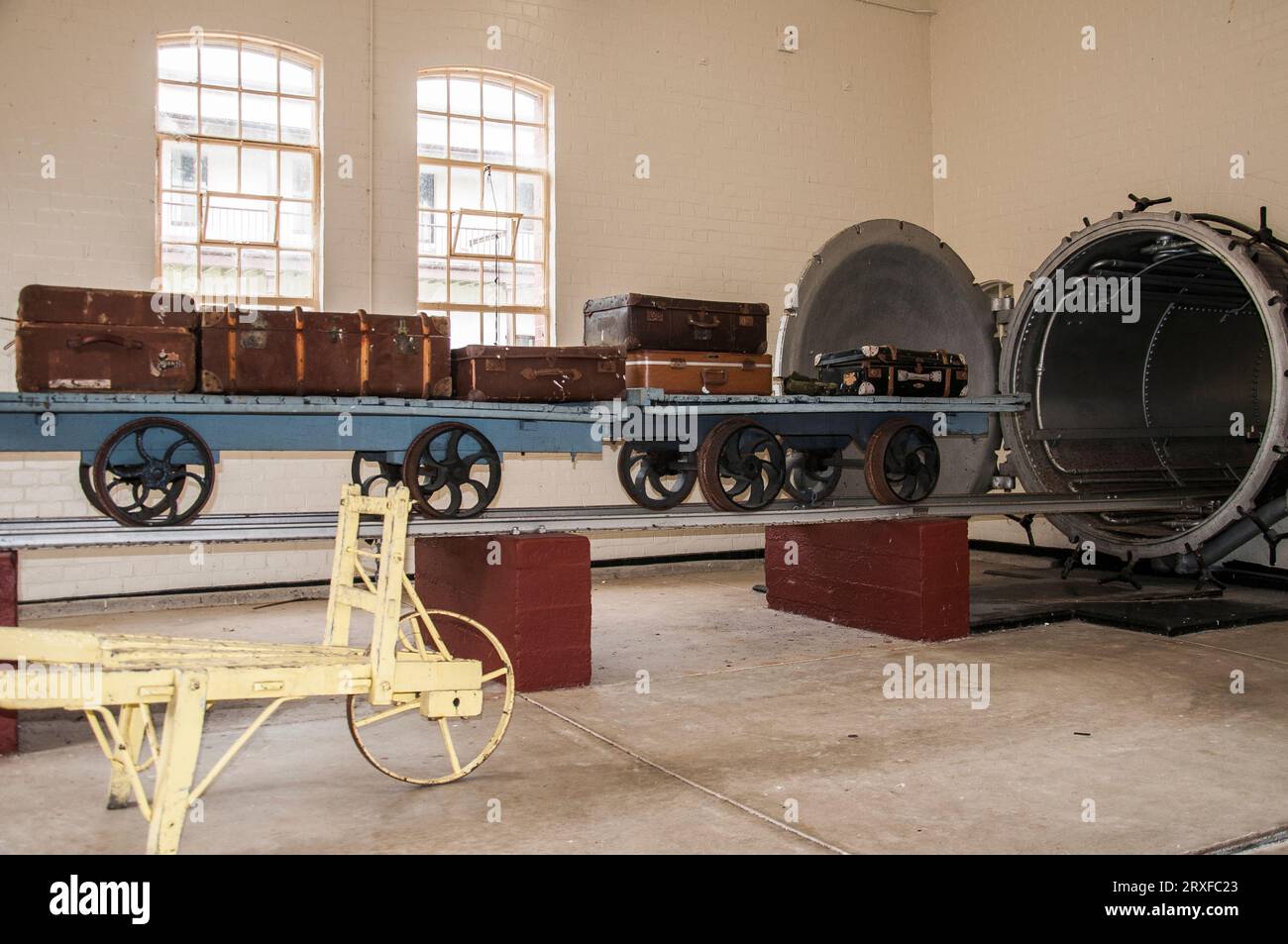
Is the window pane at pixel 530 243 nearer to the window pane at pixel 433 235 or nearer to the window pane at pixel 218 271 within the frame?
the window pane at pixel 433 235

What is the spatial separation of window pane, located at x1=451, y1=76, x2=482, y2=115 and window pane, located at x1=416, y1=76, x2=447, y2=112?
86 millimetres

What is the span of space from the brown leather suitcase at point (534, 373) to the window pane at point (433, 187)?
385 centimetres

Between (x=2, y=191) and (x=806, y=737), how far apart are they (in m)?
6.91

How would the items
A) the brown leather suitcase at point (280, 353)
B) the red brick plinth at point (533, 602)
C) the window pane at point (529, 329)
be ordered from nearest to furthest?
the brown leather suitcase at point (280, 353) < the red brick plinth at point (533, 602) < the window pane at point (529, 329)

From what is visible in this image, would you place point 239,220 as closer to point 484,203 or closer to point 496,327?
point 484,203

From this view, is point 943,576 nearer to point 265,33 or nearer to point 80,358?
point 80,358

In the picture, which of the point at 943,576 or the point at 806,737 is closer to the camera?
the point at 806,737

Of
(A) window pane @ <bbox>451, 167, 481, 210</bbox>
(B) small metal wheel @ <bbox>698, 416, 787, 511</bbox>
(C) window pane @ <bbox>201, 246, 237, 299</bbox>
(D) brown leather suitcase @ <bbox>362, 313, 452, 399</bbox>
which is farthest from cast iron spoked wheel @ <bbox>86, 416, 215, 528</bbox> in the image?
(A) window pane @ <bbox>451, 167, 481, 210</bbox>

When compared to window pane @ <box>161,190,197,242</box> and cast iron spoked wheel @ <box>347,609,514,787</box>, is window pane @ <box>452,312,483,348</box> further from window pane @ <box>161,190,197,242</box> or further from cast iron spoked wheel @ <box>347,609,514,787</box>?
cast iron spoked wheel @ <box>347,609,514,787</box>

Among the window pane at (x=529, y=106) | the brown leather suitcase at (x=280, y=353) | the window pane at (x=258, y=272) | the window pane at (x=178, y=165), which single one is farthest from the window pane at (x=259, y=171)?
the brown leather suitcase at (x=280, y=353)

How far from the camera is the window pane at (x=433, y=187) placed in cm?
946

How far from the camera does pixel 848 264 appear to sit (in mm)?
8500

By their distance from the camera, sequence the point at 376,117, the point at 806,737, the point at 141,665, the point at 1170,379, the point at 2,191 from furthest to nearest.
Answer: the point at 1170,379 < the point at 376,117 < the point at 2,191 < the point at 806,737 < the point at 141,665

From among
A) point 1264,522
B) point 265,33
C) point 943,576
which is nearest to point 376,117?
point 265,33
